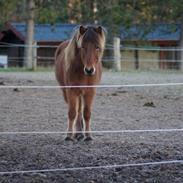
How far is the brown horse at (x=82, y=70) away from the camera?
7.16m

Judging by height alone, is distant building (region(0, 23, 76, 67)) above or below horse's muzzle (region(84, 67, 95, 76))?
above

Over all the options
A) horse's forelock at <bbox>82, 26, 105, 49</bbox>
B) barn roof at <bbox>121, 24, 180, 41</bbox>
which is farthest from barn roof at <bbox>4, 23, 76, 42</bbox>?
horse's forelock at <bbox>82, 26, 105, 49</bbox>

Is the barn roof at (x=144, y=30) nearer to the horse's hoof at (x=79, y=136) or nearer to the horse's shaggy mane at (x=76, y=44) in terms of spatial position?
the horse's shaggy mane at (x=76, y=44)

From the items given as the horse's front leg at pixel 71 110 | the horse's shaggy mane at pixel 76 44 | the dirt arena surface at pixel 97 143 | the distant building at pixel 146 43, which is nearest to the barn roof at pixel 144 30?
the distant building at pixel 146 43

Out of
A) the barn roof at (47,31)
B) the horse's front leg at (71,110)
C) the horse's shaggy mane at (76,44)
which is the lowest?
the horse's front leg at (71,110)

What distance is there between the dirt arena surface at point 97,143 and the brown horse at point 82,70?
0.32 meters

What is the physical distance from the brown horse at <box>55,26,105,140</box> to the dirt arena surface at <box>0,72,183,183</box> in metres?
0.32

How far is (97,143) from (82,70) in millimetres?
946

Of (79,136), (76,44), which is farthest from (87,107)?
(76,44)

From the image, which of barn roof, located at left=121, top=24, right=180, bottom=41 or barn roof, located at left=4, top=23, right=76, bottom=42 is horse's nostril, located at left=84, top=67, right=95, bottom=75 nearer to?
barn roof, located at left=121, top=24, right=180, bottom=41

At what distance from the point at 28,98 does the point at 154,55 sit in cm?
→ 2818

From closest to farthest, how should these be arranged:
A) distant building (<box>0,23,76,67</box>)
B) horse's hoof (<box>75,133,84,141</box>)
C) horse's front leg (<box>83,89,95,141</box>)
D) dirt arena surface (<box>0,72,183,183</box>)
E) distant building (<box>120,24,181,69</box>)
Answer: dirt arena surface (<box>0,72,183,183</box>)
horse's front leg (<box>83,89,95,141</box>)
horse's hoof (<box>75,133,84,141</box>)
distant building (<box>120,24,181,69</box>)
distant building (<box>0,23,76,67</box>)

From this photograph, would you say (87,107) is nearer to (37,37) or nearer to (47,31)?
(37,37)

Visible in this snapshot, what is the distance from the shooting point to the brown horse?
716 cm
